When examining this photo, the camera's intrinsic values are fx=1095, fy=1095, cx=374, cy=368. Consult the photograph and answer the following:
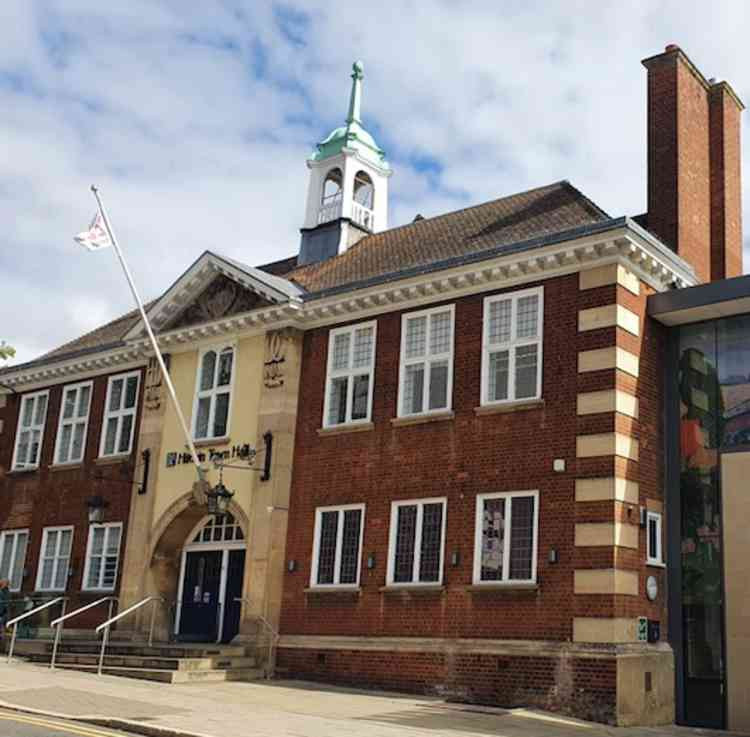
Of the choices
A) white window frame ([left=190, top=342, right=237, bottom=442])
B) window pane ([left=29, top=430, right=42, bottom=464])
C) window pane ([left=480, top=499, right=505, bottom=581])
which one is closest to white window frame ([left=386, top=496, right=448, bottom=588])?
window pane ([left=480, top=499, right=505, bottom=581])

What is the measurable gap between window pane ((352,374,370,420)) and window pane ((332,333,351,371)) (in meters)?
0.51

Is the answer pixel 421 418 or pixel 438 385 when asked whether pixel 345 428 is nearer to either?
pixel 421 418

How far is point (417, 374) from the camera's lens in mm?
22094

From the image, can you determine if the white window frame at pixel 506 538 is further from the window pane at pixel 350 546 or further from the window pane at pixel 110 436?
the window pane at pixel 110 436

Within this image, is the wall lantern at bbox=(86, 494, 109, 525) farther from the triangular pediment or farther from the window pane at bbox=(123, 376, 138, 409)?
the triangular pediment

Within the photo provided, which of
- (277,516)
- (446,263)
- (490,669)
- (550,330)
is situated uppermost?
(446,263)

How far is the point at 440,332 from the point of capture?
21.9 metres

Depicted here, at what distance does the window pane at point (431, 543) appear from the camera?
20.5 m

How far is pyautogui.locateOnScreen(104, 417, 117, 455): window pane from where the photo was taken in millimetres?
28188

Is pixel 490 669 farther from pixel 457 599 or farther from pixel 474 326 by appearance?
pixel 474 326

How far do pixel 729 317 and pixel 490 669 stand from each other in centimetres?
756

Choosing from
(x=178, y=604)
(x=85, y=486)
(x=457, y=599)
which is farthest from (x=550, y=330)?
(x=85, y=486)

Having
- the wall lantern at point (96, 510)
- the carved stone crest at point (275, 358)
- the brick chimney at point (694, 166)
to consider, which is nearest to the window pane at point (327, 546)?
the carved stone crest at point (275, 358)

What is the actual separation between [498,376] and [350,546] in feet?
15.2
